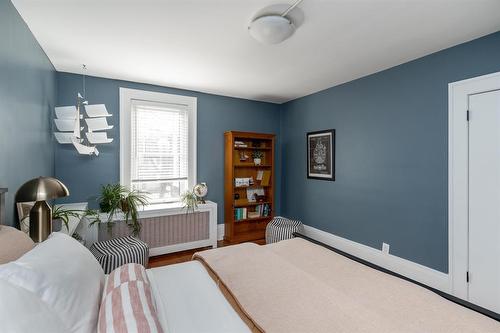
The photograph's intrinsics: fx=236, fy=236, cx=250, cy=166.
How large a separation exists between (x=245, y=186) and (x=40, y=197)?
287 centimetres

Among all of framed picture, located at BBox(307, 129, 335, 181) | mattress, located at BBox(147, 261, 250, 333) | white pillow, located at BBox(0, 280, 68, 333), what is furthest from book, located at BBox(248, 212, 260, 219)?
white pillow, located at BBox(0, 280, 68, 333)

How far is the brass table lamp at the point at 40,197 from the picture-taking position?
149 cm

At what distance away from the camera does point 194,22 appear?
75.1 inches

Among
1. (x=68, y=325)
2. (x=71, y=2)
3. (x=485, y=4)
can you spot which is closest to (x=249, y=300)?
(x=68, y=325)

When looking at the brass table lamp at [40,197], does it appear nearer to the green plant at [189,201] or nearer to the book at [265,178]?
the green plant at [189,201]

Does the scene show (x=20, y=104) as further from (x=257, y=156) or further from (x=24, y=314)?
(x=257, y=156)

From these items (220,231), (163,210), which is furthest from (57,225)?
(220,231)

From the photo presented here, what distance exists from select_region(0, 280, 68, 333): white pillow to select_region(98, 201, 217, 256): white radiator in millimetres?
2443

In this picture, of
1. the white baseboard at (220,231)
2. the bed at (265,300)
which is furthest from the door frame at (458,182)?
the white baseboard at (220,231)

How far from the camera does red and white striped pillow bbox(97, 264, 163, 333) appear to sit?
2.66ft

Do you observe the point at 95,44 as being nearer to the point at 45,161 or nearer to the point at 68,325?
the point at 45,161

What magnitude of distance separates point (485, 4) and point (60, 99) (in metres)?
4.31

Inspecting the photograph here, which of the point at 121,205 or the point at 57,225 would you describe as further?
the point at 121,205

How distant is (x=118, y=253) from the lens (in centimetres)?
229
